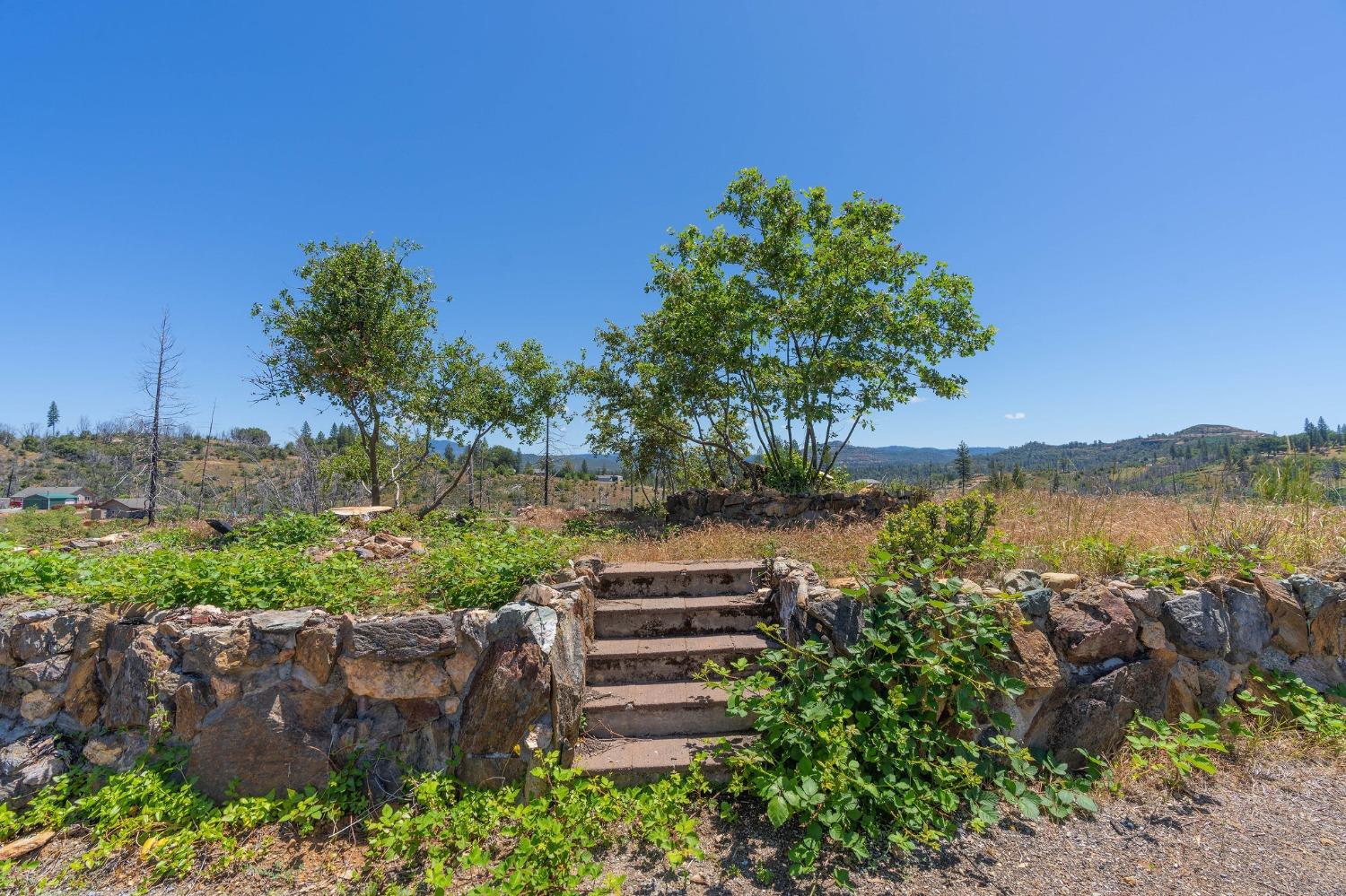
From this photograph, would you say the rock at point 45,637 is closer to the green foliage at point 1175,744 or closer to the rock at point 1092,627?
the rock at point 1092,627

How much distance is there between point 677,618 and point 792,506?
538cm

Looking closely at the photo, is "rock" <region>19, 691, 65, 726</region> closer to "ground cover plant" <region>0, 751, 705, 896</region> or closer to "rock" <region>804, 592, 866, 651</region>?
"ground cover plant" <region>0, 751, 705, 896</region>

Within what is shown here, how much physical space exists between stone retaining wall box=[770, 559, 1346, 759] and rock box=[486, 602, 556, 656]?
1.80 metres

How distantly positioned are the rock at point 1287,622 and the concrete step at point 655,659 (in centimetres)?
387

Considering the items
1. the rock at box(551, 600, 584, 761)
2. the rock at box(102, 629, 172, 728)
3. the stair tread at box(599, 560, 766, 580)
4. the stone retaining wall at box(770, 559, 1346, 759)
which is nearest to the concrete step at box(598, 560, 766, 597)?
the stair tread at box(599, 560, 766, 580)

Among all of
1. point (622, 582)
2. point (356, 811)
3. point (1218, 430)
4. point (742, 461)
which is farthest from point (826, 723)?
point (1218, 430)

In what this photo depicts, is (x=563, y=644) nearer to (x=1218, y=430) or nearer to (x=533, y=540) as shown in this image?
(x=533, y=540)

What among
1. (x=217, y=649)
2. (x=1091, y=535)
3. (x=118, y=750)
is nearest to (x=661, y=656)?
(x=217, y=649)

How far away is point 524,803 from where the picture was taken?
3.30m

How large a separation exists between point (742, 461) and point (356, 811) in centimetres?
903

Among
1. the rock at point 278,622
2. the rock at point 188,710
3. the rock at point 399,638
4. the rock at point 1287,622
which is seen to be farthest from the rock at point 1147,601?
the rock at point 188,710

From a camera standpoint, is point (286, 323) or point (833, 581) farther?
point (286, 323)

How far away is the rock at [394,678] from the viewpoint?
3.50m

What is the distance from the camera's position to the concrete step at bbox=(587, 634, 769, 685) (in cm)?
414
